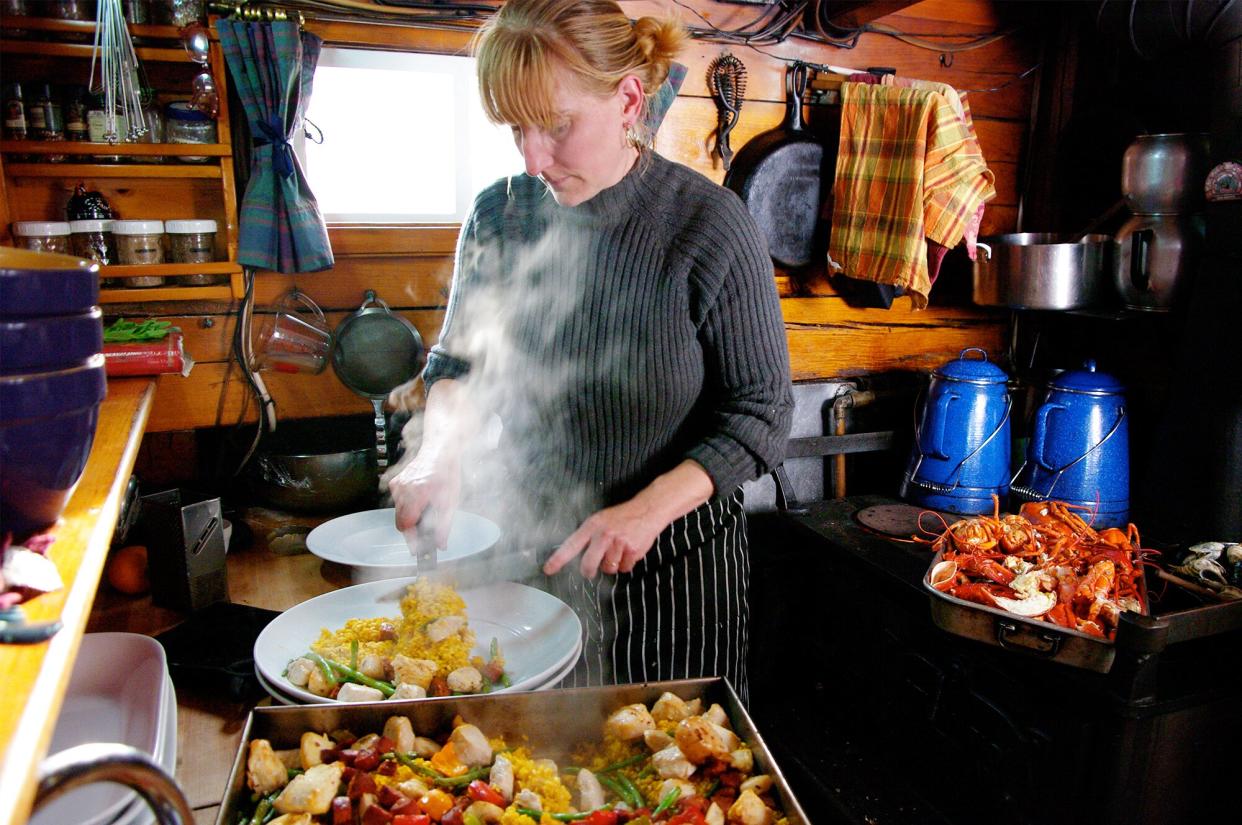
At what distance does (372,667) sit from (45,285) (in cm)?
91

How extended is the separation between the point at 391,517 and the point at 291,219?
1.12 m

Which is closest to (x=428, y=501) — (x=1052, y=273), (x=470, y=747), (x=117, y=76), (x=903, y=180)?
(x=470, y=747)

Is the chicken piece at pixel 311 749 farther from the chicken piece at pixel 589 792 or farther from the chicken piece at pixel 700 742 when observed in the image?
the chicken piece at pixel 700 742

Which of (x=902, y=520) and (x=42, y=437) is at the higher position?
(x=42, y=437)

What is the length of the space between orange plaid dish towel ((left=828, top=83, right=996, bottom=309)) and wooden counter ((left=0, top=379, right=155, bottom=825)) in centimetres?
290

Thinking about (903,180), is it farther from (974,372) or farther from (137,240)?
(137,240)

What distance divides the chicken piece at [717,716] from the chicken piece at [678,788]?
109 millimetres

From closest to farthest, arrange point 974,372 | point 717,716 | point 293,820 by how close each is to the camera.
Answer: point 293,820, point 717,716, point 974,372

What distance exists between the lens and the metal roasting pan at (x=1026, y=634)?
7.36 ft

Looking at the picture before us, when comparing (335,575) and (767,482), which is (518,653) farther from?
(767,482)

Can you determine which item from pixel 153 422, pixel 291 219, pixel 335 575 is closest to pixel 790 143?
pixel 291 219

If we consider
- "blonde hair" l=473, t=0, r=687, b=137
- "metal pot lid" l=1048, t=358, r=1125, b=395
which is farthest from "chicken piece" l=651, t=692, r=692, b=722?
"metal pot lid" l=1048, t=358, r=1125, b=395

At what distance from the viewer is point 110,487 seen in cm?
134

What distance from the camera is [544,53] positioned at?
5.50 ft
